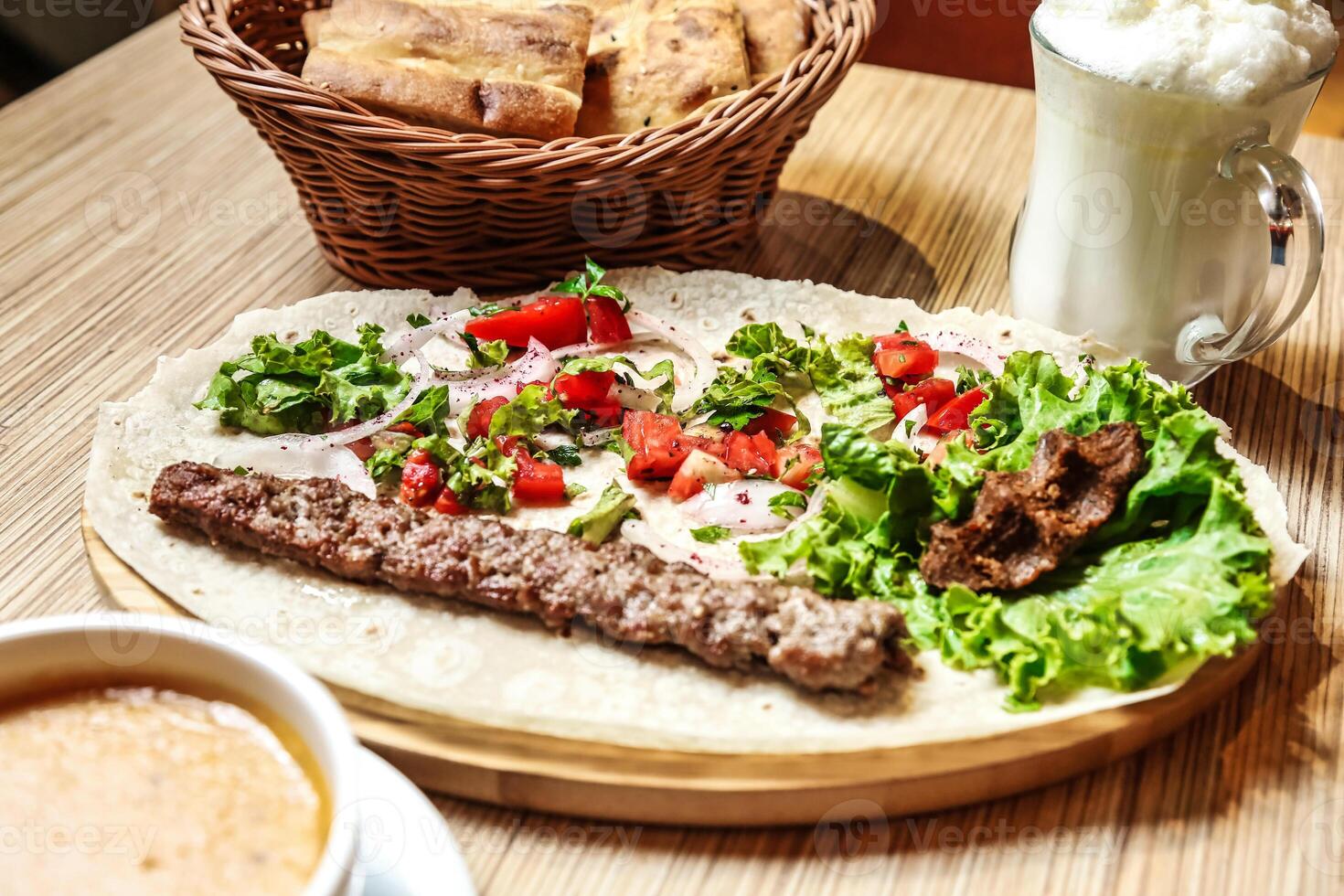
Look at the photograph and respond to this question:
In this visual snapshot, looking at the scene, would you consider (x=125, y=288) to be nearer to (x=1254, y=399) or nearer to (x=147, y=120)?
(x=147, y=120)

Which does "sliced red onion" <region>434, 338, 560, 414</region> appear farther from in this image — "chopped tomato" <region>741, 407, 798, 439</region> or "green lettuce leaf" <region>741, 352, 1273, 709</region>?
"green lettuce leaf" <region>741, 352, 1273, 709</region>

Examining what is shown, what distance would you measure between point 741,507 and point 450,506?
0.67 metres

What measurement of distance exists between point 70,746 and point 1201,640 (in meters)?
1.91

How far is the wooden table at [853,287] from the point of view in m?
2.08

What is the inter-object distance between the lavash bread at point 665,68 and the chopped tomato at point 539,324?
632 millimetres

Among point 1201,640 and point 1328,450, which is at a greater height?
point 1201,640

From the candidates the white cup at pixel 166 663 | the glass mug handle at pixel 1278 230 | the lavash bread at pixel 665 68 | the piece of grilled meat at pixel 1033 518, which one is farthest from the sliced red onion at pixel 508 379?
the glass mug handle at pixel 1278 230

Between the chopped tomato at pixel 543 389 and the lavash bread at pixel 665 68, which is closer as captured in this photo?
the chopped tomato at pixel 543 389

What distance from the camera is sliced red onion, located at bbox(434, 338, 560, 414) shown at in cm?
301

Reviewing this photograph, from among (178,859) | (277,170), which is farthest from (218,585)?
(277,170)

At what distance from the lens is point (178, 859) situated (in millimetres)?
1592

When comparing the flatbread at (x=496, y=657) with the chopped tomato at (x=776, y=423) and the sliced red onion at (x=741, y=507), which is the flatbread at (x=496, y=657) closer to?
the sliced red onion at (x=741, y=507)

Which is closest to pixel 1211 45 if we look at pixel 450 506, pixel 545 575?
pixel 545 575

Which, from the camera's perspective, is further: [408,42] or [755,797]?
[408,42]
